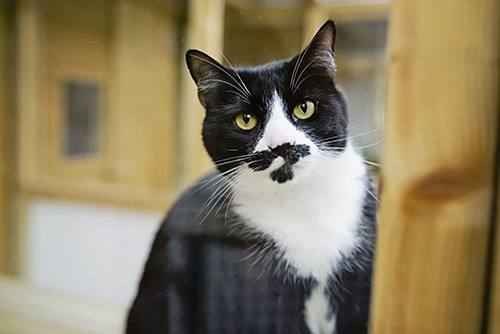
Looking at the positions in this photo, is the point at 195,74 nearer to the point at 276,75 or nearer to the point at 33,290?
the point at 276,75

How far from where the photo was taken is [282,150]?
0.44 metres

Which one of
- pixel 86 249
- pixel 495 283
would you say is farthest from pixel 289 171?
pixel 86 249

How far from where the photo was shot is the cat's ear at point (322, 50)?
43cm

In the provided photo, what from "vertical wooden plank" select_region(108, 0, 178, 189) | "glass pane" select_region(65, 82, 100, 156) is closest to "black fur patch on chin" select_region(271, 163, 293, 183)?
"vertical wooden plank" select_region(108, 0, 178, 189)

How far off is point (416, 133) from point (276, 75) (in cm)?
19

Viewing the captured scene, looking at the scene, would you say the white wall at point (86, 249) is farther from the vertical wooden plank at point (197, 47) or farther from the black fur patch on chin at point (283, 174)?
the black fur patch on chin at point (283, 174)

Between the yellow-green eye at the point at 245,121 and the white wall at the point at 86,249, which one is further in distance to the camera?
the white wall at the point at 86,249

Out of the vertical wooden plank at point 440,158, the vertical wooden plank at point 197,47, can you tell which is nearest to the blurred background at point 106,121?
the vertical wooden plank at point 197,47

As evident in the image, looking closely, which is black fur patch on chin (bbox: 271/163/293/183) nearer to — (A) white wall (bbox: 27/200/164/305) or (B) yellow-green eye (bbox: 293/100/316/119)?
(B) yellow-green eye (bbox: 293/100/316/119)

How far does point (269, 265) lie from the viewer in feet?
1.59

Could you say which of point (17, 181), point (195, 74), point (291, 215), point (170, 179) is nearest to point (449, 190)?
point (291, 215)

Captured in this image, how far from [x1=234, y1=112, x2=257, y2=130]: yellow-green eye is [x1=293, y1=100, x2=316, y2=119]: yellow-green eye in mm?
51

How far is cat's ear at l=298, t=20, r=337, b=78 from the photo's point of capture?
43 centimetres

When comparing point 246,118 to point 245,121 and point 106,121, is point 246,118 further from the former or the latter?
point 106,121
